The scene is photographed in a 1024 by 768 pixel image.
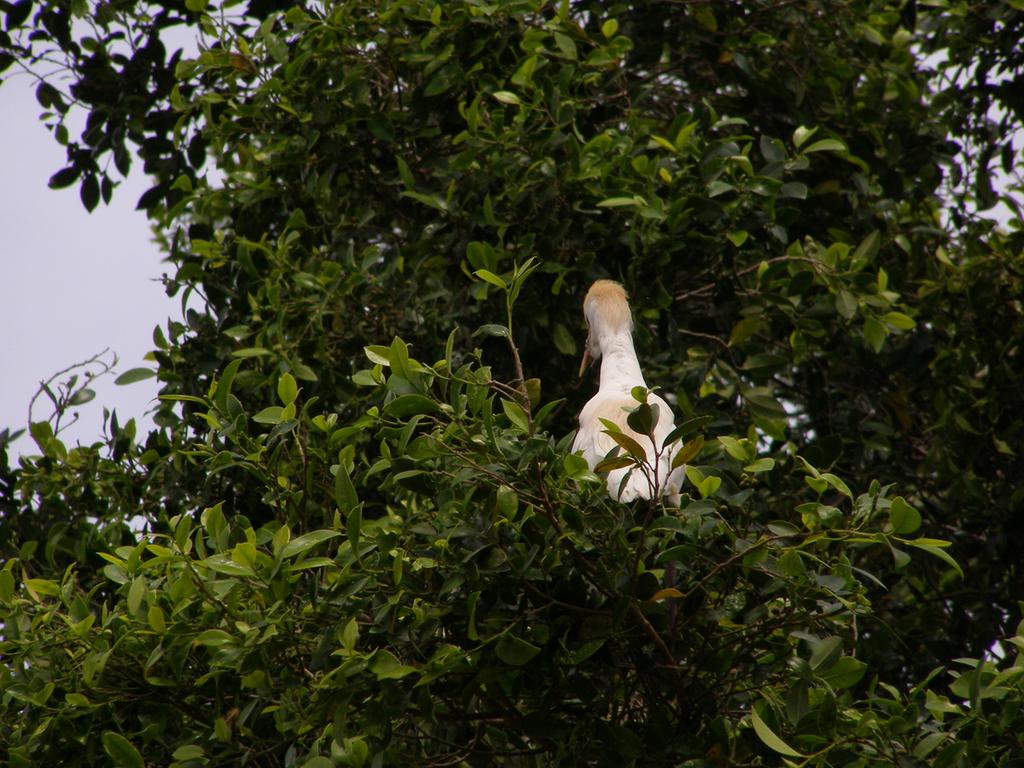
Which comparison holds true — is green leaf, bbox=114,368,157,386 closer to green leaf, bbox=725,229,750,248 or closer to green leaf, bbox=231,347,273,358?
green leaf, bbox=231,347,273,358

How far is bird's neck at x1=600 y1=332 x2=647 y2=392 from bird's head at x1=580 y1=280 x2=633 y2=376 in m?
0.02

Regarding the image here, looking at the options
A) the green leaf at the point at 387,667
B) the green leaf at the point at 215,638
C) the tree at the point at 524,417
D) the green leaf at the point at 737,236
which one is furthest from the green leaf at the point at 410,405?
the green leaf at the point at 737,236

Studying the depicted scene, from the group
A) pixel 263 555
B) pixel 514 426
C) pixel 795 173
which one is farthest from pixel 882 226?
pixel 263 555

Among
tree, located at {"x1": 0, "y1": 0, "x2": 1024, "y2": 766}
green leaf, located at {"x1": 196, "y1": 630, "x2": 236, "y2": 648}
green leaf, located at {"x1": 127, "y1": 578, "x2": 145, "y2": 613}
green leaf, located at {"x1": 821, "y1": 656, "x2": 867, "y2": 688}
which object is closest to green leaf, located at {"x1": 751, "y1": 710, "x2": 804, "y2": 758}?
tree, located at {"x1": 0, "y1": 0, "x2": 1024, "y2": 766}

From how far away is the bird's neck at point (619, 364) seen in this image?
359cm

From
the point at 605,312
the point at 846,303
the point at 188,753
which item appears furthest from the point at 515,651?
the point at 846,303

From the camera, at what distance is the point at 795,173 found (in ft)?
15.9

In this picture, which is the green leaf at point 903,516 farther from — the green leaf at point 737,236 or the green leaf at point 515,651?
the green leaf at point 737,236

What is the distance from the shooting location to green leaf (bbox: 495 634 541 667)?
8.60 feet

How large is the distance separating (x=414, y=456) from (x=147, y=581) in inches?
31.2

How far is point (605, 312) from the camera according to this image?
12.2 ft

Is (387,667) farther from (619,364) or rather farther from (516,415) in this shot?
(619,364)

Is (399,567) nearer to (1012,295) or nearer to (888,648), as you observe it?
(888,648)

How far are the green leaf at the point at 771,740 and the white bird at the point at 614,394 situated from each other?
25.9 inches
